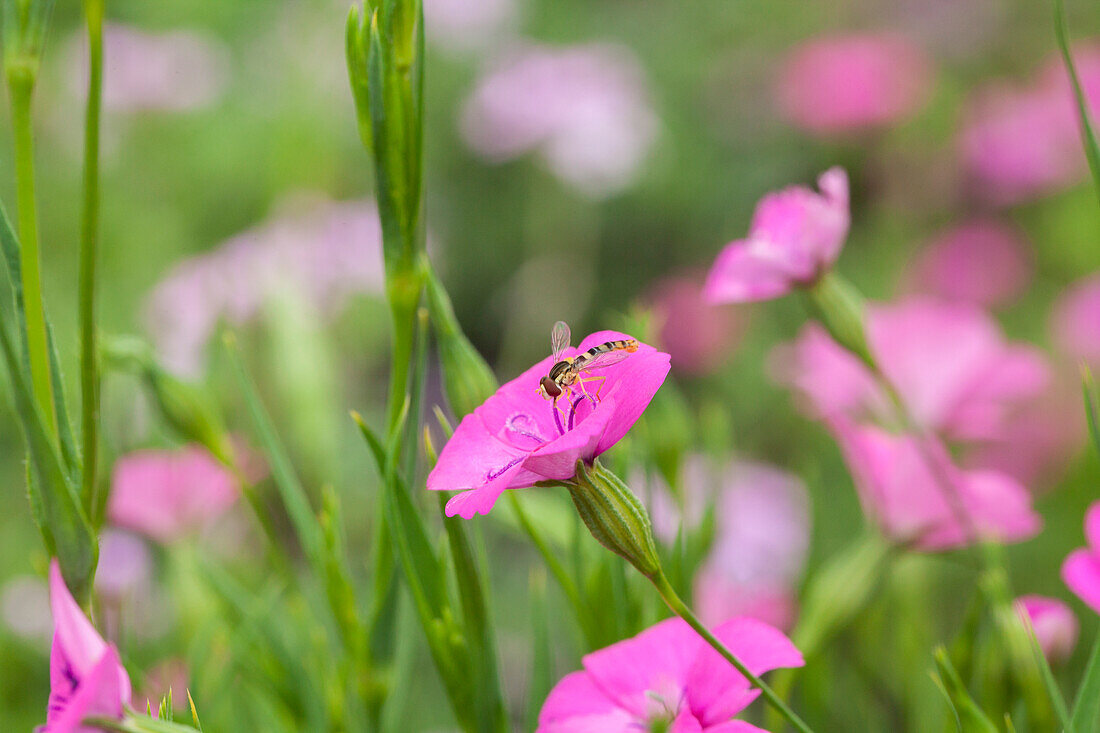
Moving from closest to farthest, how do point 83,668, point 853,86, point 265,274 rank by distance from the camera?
point 83,668
point 265,274
point 853,86

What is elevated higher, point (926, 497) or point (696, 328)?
point (926, 497)

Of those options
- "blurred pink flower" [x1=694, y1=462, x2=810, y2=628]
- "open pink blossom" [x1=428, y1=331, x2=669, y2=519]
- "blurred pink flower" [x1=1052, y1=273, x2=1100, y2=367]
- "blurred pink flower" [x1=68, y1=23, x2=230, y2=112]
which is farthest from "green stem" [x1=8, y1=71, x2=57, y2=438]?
"blurred pink flower" [x1=68, y1=23, x2=230, y2=112]

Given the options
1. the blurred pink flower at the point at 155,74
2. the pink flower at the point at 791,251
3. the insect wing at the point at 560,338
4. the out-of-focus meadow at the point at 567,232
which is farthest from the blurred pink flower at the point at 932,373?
the blurred pink flower at the point at 155,74

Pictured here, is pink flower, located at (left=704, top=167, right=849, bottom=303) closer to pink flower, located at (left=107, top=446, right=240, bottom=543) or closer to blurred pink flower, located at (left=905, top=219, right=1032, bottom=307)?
pink flower, located at (left=107, top=446, right=240, bottom=543)

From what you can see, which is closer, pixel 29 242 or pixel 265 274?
pixel 29 242

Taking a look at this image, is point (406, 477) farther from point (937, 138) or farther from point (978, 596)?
point (937, 138)

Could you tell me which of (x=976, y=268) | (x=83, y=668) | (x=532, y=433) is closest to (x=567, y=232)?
(x=976, y=268)

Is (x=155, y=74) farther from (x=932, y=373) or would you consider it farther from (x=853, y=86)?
(x=932, y=373)

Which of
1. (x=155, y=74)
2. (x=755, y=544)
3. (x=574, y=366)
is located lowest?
(x=755, y=544)
